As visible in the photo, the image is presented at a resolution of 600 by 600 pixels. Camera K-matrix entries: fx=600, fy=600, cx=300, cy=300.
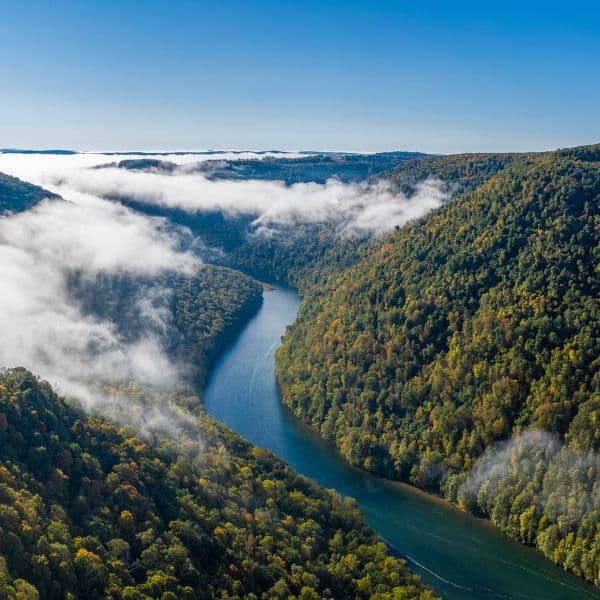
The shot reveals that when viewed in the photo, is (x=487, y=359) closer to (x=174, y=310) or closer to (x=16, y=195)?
(x=174, y=310)

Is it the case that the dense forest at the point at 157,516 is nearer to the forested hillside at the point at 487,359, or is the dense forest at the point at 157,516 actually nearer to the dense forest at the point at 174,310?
the forested hillside at the point at 487,359

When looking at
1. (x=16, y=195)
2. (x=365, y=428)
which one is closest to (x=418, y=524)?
(x=365, y=428)

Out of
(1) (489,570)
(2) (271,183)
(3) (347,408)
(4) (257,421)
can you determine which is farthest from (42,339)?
(2) (271,183)

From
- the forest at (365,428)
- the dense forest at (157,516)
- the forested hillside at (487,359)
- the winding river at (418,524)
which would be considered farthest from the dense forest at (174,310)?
the dense forest at (157,516)

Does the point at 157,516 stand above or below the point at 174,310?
below

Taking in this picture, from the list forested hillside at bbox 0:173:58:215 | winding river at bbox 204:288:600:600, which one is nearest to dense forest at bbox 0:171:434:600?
winding river at bbox 204:288:600:600

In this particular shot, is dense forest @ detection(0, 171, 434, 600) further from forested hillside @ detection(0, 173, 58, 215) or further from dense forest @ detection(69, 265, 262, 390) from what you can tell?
forested hillside @ detection(0, 173, 58, 215)
